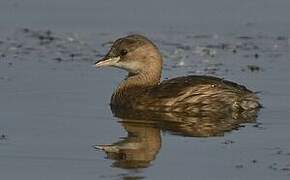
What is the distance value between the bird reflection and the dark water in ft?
0.24

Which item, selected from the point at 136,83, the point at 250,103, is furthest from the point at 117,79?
the point at 250,103

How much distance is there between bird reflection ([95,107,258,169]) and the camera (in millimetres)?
12583

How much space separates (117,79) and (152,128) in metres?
3.21

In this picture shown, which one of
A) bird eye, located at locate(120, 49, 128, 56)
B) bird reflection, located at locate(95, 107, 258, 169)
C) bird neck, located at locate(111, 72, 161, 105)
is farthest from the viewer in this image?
bird eye, located at locate(120, 49, 128, 56)

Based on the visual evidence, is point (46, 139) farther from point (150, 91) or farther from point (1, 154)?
point (150, 91)

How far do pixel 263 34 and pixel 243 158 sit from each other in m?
8.09

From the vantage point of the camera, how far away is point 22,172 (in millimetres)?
11688

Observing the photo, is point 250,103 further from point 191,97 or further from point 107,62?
point 107,62

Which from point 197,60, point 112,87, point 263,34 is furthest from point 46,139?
point 263,34

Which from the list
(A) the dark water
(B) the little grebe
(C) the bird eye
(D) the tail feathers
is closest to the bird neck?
(B) the little grebe

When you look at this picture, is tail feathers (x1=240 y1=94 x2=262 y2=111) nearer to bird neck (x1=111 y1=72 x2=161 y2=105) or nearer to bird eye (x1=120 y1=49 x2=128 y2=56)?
bird neck (x1=111 y1=72 x2=161 y2=105)

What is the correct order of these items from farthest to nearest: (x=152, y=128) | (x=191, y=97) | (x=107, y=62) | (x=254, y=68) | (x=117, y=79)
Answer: (x=254, y=68) → (x=117, y=79) → (x=107, y=62) → (x=191, y=97) → (x=152, y=128)

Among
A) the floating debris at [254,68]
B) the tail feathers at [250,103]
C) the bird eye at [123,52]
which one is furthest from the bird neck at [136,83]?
the floating debris at [254,68]

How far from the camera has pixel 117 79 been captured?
17500 millimetres
